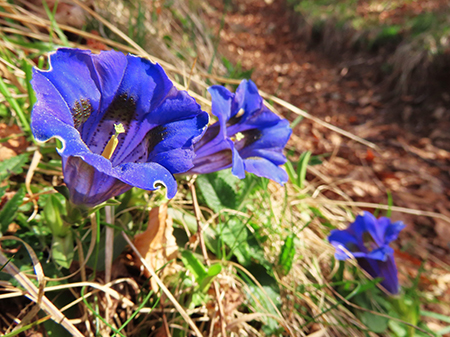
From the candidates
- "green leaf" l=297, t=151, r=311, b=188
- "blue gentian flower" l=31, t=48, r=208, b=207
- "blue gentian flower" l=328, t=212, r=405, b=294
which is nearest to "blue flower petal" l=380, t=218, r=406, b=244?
"blue gentian flower" l=328, t=212, r=405, b=294

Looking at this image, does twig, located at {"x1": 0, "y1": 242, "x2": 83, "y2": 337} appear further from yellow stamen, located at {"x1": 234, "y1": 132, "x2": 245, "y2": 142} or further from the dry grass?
yellow stamen, located at {"x1": 234, "y1": 132, "x2": 245, "y2": 142}

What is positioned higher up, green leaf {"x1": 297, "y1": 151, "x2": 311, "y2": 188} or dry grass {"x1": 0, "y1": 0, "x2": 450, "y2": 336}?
green leaf {"x1": 297, "y1": 151, "x2": 311, "y2": 188}

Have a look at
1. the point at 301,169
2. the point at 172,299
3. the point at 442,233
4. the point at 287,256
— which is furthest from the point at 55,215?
the point at 442,233

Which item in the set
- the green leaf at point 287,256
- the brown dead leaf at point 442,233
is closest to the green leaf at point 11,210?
the green leaf at point 287,256

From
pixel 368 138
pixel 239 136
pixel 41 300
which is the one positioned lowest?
pixel 41 300

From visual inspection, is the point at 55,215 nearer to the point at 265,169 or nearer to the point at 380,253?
the point at 265,169
